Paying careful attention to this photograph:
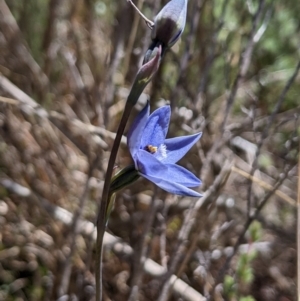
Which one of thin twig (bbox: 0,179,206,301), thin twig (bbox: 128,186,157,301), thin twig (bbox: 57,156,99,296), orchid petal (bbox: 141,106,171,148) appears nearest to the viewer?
orchid petal (bbox: 141,106,171,148)

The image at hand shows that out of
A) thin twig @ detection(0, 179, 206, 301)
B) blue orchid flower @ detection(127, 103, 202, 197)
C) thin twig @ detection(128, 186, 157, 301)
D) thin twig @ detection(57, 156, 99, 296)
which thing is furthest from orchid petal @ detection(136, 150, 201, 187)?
thin twig @ detection(0, 179, 206, 301)

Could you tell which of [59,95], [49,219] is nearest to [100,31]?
[59,95]

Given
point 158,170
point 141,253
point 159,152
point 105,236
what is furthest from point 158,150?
point 105,236

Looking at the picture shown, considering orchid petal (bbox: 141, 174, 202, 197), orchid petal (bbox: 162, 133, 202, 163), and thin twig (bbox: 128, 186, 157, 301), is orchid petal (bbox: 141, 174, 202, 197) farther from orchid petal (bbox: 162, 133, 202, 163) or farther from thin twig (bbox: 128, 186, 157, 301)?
thin twig (bbox: 128, 186, 157, 301)

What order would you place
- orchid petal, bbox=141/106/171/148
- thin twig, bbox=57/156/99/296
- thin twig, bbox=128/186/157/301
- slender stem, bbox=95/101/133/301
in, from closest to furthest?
slender stem, bbox=95/101/133/301
orchid petal, bbox=141/106/171/148
thin twig, bbox=128/186/157/301
thin twig, bbox=57/156/99/296

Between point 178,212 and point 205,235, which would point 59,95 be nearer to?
A: point 178,212
